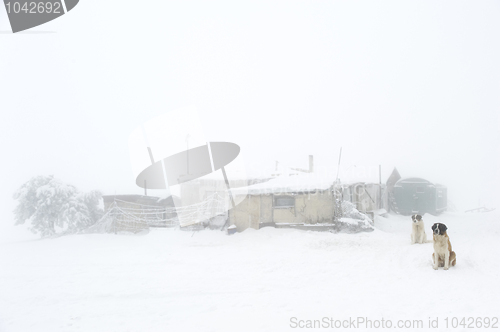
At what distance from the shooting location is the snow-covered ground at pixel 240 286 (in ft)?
16.8

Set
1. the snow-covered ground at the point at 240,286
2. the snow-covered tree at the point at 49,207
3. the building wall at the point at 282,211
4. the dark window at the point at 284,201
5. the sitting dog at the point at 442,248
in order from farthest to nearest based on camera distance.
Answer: the snow-covered tree at the point at 49,207 → the dark window at the point at 284,201 → the building wall at the point at 282,211 → the sitting dog at the point at 442,248 → the snow-covered ground at the point at 240,286

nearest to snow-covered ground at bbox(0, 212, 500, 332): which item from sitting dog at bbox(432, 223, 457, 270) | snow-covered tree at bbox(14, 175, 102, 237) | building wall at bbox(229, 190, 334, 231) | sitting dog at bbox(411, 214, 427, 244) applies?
sitting dog at bbox(432, 223, 457, 270)

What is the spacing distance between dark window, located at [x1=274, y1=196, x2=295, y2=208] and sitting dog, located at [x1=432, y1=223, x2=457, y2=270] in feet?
30.3

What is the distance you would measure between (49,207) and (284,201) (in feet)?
51.0

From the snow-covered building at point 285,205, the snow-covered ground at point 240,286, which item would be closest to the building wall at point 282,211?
the snow-covered building at point 285,205

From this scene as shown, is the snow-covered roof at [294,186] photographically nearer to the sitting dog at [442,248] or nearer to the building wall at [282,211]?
the building wall at [282,211]

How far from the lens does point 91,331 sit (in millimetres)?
4828

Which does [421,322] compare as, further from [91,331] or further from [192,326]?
[91,331]

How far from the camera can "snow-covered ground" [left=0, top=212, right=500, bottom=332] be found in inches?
202

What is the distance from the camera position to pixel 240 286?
7.09m

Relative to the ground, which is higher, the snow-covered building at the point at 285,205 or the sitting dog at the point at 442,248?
the sitting dog at the point at 442,248

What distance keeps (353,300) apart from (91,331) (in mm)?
4671

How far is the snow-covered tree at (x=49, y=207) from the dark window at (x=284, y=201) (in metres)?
13.3

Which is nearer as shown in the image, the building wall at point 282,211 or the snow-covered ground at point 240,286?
the snow-covered ground at point 240,286
